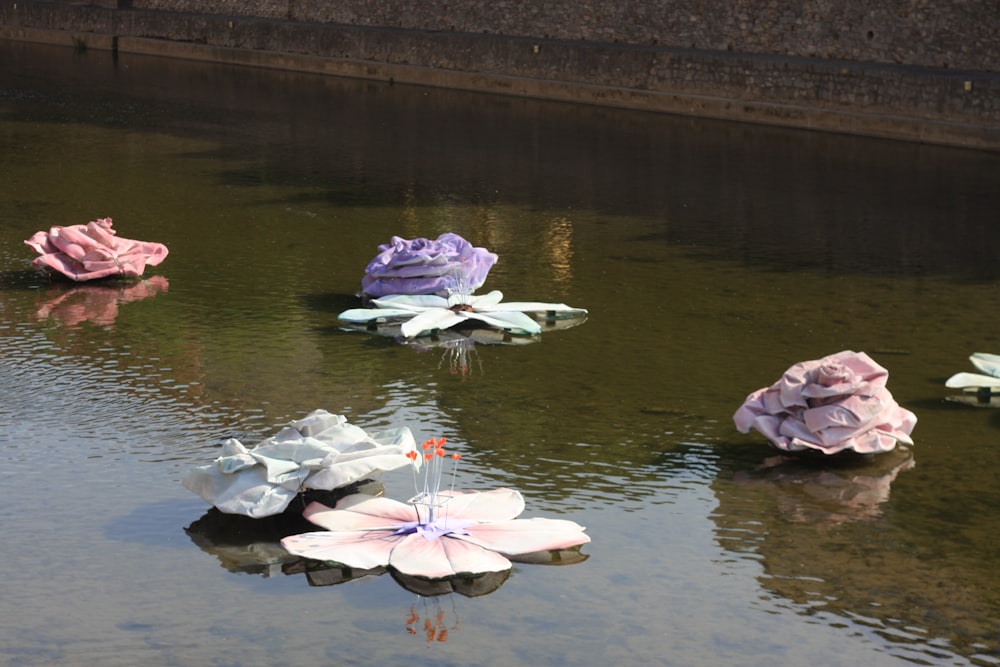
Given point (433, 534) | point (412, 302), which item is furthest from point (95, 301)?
point (433, 534)

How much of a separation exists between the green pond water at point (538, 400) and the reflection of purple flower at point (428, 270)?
277 mm

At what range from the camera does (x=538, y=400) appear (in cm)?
588

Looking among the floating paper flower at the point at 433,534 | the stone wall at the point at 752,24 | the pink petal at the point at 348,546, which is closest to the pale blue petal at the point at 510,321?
the floating paper flower at the point at 433,534

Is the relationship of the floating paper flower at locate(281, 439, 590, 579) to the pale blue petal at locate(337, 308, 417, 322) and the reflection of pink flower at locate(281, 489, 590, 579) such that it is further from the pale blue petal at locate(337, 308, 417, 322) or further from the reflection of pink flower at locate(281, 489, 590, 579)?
the pale blue petal at locate(337, 308, 417, 322)

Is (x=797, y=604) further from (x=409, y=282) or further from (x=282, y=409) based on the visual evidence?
(x=409, y=282)

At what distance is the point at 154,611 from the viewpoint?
4.02 meters

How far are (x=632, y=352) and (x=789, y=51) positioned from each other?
10992mm

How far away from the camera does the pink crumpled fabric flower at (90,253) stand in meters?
7.68

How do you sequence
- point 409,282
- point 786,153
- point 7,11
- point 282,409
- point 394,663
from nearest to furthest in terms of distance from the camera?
point 394,663 → point 282,409 → point 409,282 → point 786,153 → point 7,11

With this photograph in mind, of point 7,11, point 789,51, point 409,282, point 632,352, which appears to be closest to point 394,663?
point 632,352

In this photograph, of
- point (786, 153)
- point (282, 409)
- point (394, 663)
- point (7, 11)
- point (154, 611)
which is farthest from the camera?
point (7, 11)

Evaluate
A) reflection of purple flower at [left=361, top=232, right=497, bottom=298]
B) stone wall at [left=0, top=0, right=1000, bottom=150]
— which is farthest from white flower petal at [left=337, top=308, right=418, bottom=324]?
stone wall at [left=0, top=0, right=1000, bottom=150]

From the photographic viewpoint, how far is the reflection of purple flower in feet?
23.5

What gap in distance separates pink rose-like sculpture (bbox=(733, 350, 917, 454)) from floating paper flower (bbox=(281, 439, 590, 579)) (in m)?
0.98
